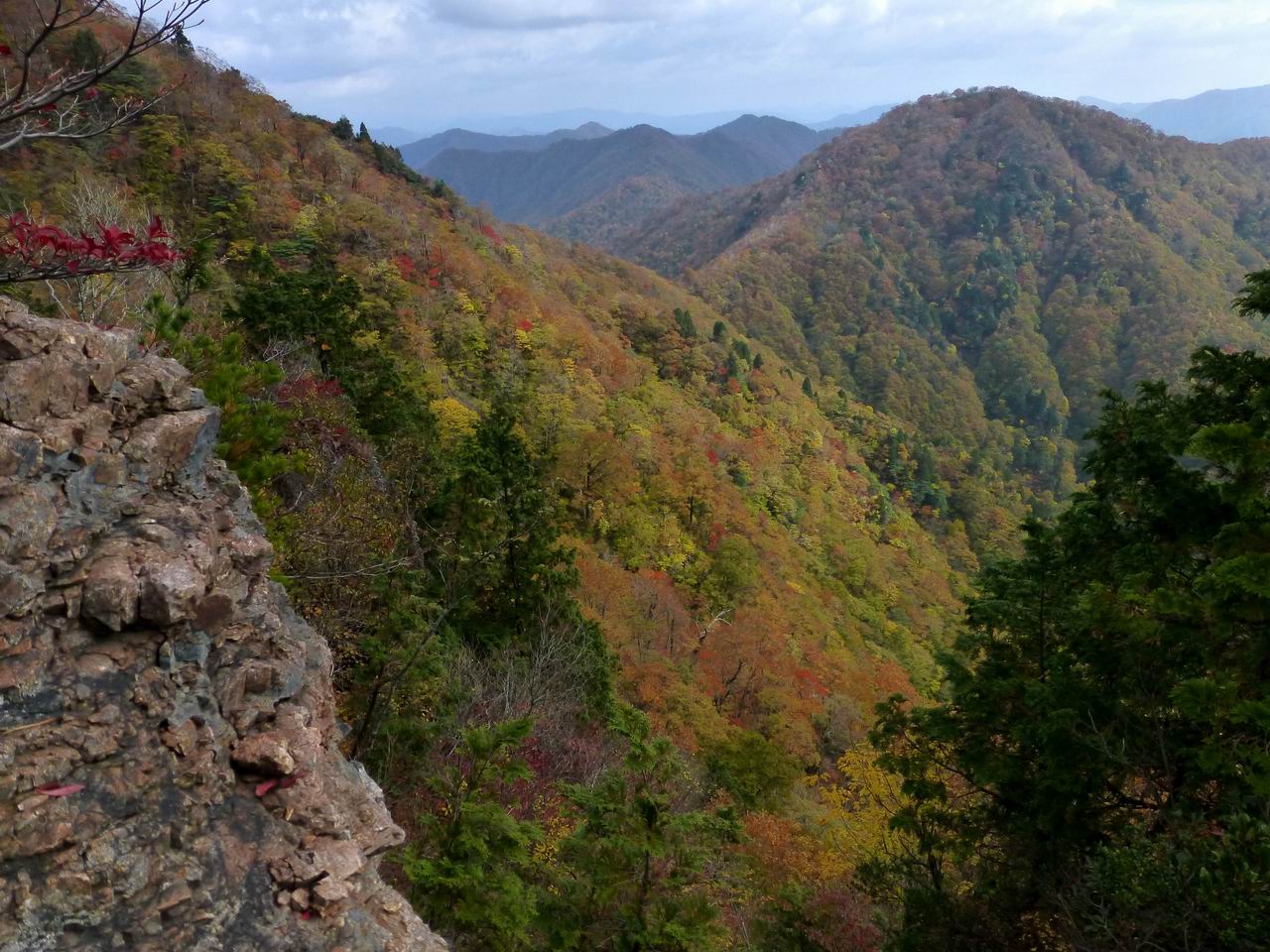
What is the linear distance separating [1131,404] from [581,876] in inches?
341

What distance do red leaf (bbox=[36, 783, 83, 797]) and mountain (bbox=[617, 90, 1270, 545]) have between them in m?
94.2

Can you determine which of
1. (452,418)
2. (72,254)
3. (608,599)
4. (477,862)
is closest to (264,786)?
(477,862)

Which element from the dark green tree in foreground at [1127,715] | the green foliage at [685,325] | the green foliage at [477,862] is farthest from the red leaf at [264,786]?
the green foliage at [685,325]

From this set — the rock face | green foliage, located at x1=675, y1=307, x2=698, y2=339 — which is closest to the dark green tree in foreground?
the rock face

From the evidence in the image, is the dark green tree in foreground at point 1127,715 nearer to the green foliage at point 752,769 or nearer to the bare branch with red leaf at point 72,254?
the bare branch with red leaf at point 72,254

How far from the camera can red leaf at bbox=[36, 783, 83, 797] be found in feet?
12.6

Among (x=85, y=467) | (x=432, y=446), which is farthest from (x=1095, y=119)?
(x=85, y=467)

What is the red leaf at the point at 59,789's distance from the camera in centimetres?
383

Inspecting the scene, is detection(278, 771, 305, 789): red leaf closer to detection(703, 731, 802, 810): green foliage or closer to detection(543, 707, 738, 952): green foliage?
detection(543, 707, 738, 952): green foliage

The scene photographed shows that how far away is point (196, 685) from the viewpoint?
457 cm

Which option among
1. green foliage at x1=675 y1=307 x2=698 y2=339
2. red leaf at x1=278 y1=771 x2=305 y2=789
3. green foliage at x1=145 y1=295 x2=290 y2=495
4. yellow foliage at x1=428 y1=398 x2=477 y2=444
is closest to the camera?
red leaf at x1=278 y1=771 x2=305 y2=789

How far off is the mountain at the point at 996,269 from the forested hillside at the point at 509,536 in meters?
55.8

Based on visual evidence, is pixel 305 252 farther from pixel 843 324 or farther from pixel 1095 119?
pixel 1095 119

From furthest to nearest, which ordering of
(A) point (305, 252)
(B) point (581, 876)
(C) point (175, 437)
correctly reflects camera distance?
(A) point (305, 252) < (B) point (581, 876) < (C) point (175, 437)
